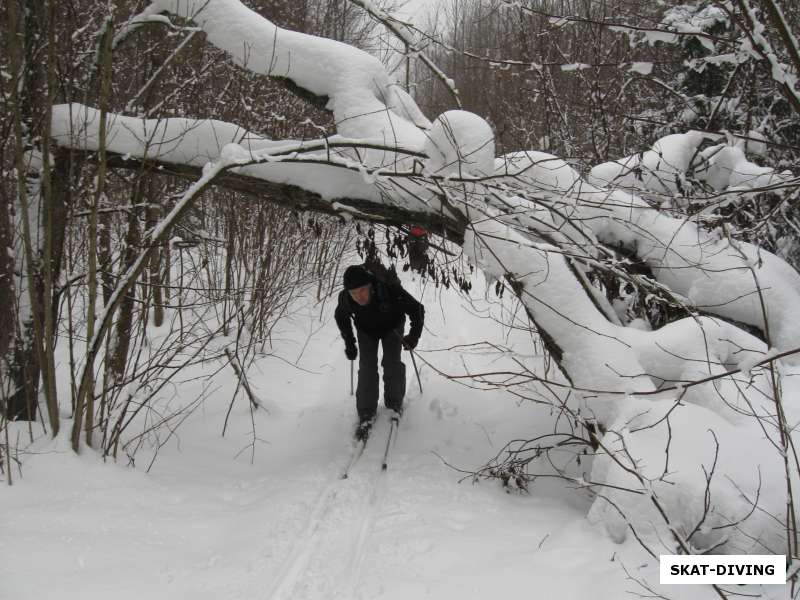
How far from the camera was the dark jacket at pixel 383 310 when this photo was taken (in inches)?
194

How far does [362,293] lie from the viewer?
15.7ft

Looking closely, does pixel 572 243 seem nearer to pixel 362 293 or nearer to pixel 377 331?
pixel 362 293

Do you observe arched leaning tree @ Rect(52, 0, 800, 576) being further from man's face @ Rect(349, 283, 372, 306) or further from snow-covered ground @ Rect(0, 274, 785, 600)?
man's face @ Rect(349, 283, 372, 306)

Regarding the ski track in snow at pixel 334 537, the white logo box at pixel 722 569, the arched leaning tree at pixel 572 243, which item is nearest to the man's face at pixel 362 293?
the arched leaning tree at pixel 572 243

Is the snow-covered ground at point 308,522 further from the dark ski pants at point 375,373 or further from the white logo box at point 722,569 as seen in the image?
the dark ski pants at point 375,373

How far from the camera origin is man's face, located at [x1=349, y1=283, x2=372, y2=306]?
15.6 ft

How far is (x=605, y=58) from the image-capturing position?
7930mm

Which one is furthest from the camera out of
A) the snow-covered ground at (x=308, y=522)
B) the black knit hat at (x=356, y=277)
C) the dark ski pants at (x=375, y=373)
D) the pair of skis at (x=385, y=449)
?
the dark ski pants at (x=375, y=373)

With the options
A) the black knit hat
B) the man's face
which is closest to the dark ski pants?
the man's face

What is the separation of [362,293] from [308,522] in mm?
1959

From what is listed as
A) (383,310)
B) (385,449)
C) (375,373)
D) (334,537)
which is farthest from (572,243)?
(334,537)

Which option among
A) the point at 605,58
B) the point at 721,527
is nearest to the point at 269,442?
the point at 721,527

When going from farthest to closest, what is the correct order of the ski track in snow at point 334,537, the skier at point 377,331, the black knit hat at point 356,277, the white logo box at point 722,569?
the skier at point 377,331
the black knit hat at point 356,277
the ski track in snow at point 334,537
the white logo box at point 722,569

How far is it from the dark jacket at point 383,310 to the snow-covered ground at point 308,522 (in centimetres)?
93
